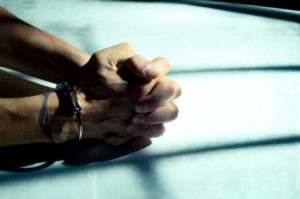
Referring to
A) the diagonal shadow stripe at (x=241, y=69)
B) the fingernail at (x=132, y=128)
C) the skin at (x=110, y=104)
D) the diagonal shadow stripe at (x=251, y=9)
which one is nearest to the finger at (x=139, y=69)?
the skin at (x=110, y=104)

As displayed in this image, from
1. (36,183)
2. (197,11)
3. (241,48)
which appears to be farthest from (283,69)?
(36,183)

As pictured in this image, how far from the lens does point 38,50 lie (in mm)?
979

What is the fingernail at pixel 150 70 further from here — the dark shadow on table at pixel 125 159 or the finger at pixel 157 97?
the dark shadow on table at pixel 125 159

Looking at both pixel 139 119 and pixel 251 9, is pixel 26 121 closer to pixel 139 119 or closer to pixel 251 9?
pixel 139 119

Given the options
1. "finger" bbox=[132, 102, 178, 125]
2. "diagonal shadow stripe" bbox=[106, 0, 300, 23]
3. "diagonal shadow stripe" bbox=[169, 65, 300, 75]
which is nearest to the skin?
"finger" bbox=[132, 102, 178, 125]

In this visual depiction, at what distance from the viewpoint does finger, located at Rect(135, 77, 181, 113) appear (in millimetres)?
846

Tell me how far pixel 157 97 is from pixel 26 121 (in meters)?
0.29

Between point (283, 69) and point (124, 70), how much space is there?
69 cm

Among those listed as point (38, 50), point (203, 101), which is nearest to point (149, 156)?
point (203, 101)

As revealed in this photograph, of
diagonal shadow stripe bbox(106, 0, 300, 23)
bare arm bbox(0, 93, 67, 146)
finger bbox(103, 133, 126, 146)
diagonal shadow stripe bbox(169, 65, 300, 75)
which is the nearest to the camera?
bare arm bbox(0, 93, 67, 146)

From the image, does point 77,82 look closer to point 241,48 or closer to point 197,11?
point 241,48

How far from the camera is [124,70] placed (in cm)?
88

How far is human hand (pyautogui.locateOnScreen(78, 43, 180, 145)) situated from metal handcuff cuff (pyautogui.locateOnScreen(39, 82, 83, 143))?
16mm

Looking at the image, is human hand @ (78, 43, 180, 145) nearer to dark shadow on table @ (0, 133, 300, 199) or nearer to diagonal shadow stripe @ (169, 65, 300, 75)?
dark shadow on table @ (0, 133, 300, 199)
